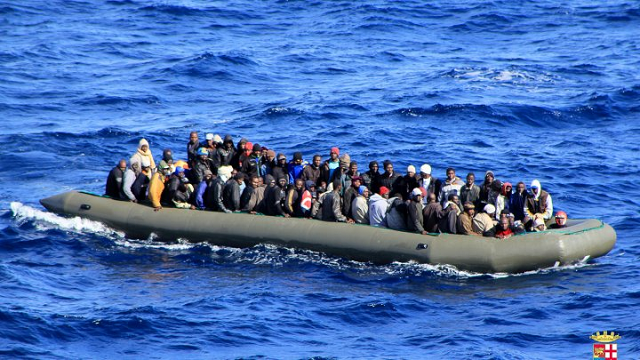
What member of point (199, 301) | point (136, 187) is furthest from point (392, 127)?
point (199, 301)

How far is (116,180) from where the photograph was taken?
29.8m

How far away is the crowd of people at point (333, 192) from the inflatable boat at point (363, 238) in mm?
354

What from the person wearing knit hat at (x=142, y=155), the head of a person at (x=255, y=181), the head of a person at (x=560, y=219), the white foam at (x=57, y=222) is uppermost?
the person wearing knit hat at (x=142, y=155)

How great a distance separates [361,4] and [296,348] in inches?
1698

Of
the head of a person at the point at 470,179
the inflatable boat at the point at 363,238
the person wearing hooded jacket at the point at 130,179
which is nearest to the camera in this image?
the inflatable boat at the point at 363,238

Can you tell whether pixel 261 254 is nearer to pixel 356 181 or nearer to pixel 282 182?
pixel 282 182

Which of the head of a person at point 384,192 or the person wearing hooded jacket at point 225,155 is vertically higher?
the person wearing hooded jacket at point 225,155

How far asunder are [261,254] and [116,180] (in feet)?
16.5

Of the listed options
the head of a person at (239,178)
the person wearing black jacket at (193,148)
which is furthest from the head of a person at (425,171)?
the person wearing black jacket at (193,148)

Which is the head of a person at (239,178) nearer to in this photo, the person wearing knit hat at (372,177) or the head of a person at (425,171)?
the person wearing knit hat at (372,177)

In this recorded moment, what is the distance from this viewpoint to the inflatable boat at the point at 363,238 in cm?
2562

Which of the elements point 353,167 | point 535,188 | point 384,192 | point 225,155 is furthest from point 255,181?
point 535,188

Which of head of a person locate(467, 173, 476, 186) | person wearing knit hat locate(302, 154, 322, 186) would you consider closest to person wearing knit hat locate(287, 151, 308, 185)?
person wearing knit hat locate(302, 154, 322, 186)

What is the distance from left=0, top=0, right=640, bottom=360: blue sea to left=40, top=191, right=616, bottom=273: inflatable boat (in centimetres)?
33
